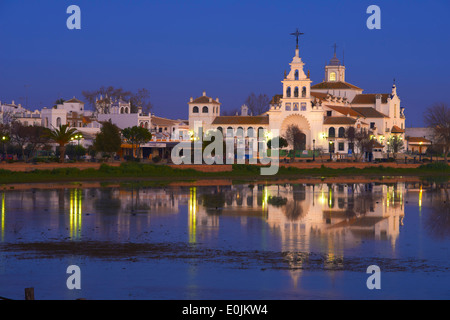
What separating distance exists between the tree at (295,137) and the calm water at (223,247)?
200 feet

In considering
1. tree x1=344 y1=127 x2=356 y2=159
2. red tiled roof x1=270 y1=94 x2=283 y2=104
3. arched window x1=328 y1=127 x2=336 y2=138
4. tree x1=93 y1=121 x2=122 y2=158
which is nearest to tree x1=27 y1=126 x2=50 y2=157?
tree x1=93 y1=121 x2=122 y2=158

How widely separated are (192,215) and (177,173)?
85.4ft

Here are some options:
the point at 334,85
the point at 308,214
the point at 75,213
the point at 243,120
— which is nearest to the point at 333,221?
the point at 308,214

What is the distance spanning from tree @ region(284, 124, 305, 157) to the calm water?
6091cm

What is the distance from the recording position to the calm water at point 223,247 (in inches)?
638

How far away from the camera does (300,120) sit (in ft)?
343

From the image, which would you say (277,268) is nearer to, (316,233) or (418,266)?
(418,266)

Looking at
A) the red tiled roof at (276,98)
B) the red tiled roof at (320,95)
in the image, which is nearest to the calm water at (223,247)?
the red tiled roof at (320,95)

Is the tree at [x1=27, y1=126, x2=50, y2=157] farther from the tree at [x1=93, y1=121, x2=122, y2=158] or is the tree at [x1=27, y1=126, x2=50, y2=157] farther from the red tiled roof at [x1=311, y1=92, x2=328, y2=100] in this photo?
the red tiled roof at [x1=311, y1=92, x2=328, y2=100]

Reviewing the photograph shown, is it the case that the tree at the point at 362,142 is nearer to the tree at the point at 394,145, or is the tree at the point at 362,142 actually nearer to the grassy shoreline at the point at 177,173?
the tree at the point at 394,145

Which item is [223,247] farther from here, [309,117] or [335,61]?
[335,61]
